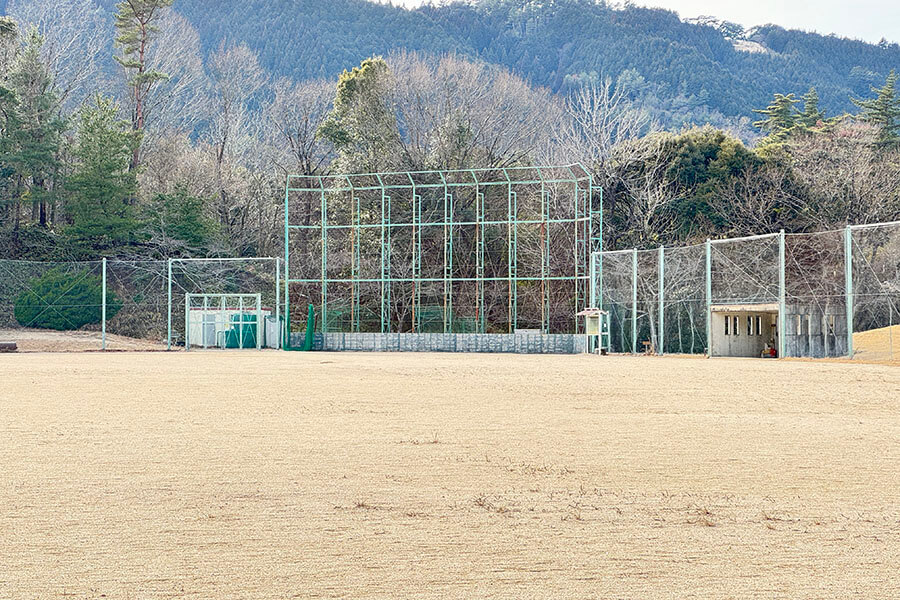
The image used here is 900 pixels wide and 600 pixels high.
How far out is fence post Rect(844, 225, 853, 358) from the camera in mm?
23984

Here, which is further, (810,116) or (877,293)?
(810,116)

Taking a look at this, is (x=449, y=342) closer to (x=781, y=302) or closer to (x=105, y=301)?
(x=105, y=301)

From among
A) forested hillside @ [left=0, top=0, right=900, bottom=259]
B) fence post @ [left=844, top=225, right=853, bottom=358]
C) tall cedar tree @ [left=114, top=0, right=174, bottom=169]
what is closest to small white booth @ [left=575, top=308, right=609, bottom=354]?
fence post @ [left=844, top=225, right=853, bottom=358]

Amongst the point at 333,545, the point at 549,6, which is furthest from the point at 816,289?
the point at 549,6

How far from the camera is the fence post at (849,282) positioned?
2398cm

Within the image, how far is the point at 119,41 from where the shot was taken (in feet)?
176

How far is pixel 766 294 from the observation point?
2788 cm

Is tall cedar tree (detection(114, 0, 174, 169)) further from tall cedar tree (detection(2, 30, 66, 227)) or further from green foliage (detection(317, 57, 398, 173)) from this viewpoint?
green foliage (detection(317, 57, 398, 173))

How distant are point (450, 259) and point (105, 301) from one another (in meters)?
11.8

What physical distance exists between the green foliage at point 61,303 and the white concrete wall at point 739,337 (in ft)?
66.9

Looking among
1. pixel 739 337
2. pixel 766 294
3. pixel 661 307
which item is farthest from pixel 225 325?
pixel 766 294

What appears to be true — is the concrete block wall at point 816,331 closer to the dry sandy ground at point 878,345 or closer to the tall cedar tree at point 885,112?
the dry sandy ground at point 878,345

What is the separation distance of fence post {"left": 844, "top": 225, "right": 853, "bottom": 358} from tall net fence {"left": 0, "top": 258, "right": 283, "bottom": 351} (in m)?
18.4

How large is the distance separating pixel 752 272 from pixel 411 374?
11481 millimetres
